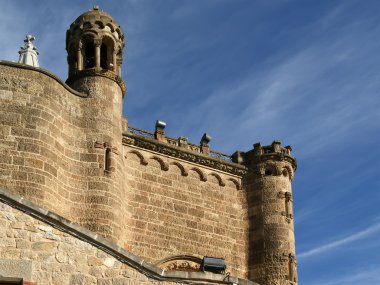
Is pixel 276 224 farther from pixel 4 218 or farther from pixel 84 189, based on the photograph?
pixel 4 218

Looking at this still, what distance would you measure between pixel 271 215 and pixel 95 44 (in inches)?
350

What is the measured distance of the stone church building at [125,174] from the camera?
21.1 m

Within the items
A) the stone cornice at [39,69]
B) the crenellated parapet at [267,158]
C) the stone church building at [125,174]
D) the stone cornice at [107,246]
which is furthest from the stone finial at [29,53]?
the stone cornice at [107,246]

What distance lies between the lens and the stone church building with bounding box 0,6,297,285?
830 inches

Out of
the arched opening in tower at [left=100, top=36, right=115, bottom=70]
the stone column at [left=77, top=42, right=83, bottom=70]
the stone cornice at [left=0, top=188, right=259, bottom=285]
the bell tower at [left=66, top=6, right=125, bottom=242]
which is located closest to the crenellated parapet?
the bell tower at [left=66, top=6, right=125, bottom=242]

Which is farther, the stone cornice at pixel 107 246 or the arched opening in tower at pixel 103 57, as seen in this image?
the arched opening in tower at pixel 103 57

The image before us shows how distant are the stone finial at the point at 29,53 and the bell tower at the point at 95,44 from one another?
1.14 metres

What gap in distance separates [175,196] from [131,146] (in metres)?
2.35

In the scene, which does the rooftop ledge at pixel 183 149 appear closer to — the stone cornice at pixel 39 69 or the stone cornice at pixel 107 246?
the stone cornice at pixel 39 69

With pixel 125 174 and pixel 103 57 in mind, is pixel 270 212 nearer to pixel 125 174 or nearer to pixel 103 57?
pixel 125 174

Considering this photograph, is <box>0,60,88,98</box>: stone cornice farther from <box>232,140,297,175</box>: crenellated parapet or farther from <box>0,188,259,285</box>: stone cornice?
<box>0,188,259,285</box>: stone cornice

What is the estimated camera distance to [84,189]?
21.9 m

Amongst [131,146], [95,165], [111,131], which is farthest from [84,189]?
[131,146]

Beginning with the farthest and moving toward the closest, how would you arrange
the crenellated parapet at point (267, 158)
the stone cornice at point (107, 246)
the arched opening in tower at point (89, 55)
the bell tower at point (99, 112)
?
the crenellated parapet at point (267, 158)
the arched opening in tower at point (89, 55)
the bell tower at point (99, 112)
the stone cornice at point (107, 246)
